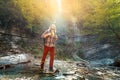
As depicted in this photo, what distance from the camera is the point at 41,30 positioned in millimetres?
22766

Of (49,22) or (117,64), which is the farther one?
(49,22)

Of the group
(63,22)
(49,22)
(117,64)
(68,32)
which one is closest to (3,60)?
(117,64)

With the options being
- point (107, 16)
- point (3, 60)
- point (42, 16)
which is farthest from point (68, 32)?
point (3, 60)

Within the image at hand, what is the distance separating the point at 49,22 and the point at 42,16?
183cm

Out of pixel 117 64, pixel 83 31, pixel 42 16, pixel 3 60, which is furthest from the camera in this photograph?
pixel 83 31

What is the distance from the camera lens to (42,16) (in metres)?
24.2

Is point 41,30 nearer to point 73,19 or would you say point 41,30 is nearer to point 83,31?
point 83,31

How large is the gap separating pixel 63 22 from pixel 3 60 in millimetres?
17391

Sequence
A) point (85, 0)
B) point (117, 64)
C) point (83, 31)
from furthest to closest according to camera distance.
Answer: point (85, 0) → point (83, 31) → point (117, 64)

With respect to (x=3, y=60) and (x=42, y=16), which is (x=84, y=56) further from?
(x=3, y=60)

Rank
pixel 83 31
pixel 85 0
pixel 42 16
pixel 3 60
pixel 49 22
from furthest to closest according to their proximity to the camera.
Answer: pixel 85 0 < pixel 83 31 < pixel 49 22 < pixel 42 16 < pixel 3 60

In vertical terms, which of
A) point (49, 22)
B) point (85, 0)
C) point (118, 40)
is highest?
point (85, 0)

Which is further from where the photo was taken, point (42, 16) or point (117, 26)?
point (42, 16)

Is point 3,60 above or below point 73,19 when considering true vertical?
below
